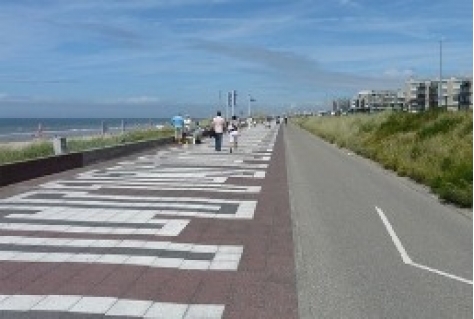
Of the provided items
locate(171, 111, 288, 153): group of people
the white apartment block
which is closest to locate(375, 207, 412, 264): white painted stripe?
locate(171, 111, 288, 153): group of people

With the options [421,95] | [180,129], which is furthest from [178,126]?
[421,95]

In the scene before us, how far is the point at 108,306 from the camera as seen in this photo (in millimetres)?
6301

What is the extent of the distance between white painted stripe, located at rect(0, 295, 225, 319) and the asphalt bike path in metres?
0.92

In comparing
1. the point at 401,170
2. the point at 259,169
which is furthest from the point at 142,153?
the point at 401,170

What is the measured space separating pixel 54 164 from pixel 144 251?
11107 millimetres

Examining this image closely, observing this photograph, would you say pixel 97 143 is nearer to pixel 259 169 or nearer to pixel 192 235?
pixel 259 169

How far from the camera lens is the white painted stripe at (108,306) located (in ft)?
20.0

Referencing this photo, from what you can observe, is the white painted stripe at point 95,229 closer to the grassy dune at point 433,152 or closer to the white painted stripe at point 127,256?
the white painted stripe at point 127,256

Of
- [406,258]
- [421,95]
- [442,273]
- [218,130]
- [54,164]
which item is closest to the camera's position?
[442,273]

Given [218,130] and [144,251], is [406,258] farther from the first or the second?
[218,130]

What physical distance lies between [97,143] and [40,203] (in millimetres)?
17954

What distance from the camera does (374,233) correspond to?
427 inches

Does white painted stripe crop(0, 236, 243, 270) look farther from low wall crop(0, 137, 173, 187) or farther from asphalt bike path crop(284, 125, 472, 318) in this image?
low wall crop(0, 137, 173, 187)

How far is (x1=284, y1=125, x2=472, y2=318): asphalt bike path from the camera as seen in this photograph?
6.67 meters
